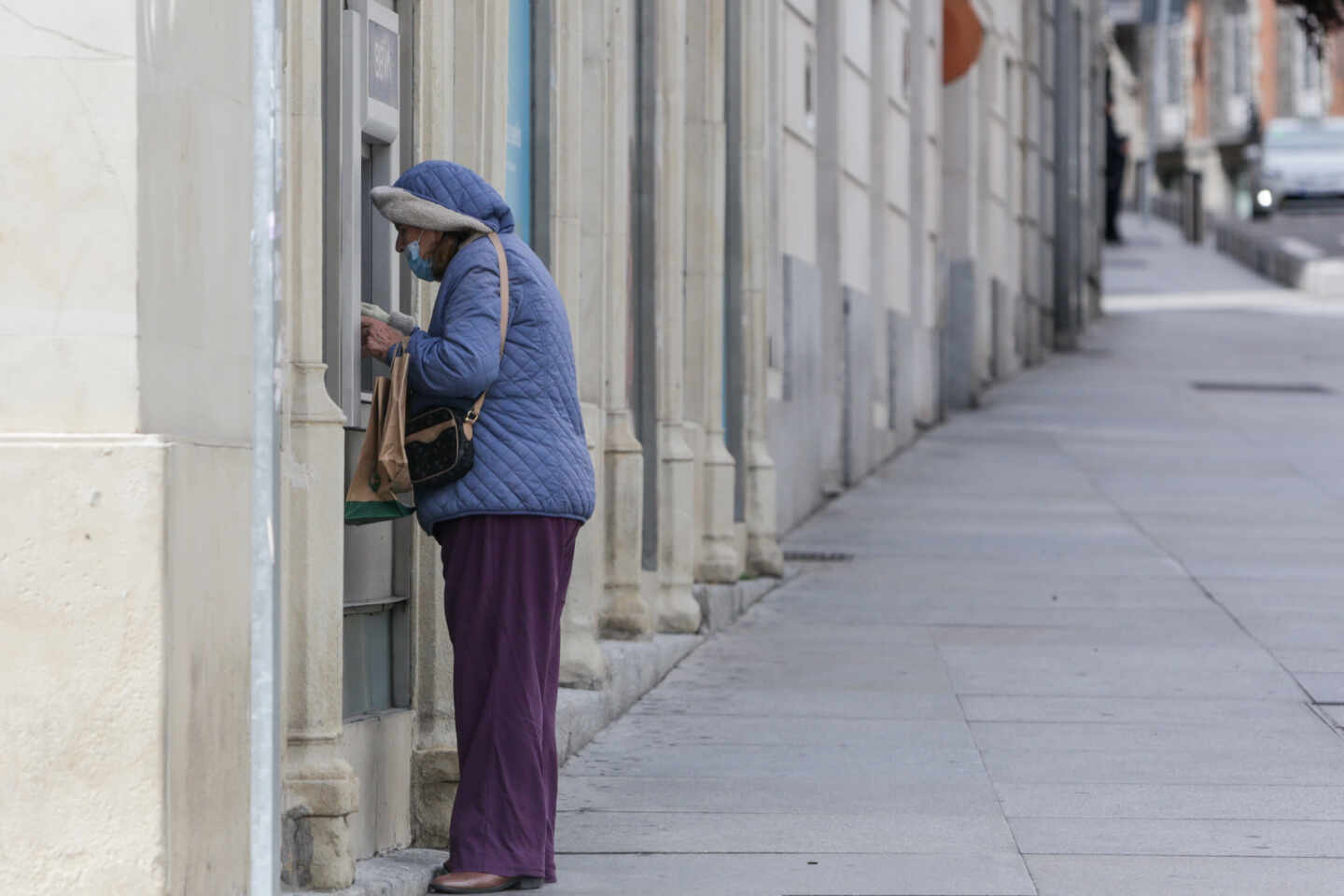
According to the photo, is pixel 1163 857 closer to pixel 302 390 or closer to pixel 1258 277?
pixel 302 390

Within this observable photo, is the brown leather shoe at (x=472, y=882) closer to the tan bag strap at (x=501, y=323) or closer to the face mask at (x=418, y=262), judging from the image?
the tan bag strap at (x=501, y=323)

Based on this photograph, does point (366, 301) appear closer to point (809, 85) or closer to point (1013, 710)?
point (1013, 710)

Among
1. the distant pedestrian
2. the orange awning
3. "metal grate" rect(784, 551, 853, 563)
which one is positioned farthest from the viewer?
the distant pedestrian

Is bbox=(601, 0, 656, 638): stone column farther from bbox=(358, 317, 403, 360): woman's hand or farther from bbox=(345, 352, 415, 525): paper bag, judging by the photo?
bbox=(345, 352, 415, 525): paper bag

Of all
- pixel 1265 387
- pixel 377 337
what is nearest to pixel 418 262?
pixel 377 337

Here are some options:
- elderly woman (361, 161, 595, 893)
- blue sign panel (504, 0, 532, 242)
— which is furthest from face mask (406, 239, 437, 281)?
blue sign panel (504, 0, 532, 242)

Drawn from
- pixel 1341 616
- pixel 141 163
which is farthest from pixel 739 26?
pixel 141 163

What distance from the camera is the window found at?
6.39 m

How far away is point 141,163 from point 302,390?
3.57 feet

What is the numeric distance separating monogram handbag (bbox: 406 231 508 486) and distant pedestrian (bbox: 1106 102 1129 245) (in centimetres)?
4112

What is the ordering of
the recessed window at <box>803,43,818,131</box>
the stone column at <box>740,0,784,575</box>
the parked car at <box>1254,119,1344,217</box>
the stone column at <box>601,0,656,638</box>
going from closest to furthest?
1. the stone column at <box>601,0,656,638</box>
2. the stone column at <box>740,0,784,575</box>
3. the recessed window at <box>803,43,818,131</box>
4. the parked car at <box>1254,119,1344,217</box>

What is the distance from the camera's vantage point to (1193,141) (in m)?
83.7

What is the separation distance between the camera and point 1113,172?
172 ft

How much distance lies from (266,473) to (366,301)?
299 cm
